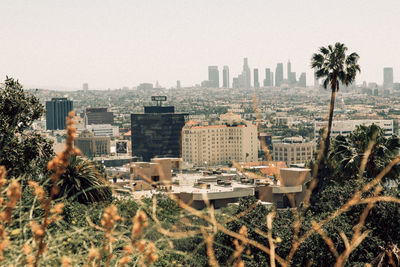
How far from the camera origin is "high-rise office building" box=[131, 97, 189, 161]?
5187 inches

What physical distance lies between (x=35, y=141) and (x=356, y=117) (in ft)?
582

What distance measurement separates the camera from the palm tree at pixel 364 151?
21594 mm

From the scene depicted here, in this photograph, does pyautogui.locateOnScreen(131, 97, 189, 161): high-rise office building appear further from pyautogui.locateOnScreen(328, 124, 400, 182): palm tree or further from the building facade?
pyautogui.locateOnScreen(328, 124, 400, 182): palm tree

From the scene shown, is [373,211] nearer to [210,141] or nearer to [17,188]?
[17,188]

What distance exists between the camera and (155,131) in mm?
135000

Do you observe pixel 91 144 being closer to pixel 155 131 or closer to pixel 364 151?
pixel 155 131

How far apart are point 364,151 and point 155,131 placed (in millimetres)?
114418

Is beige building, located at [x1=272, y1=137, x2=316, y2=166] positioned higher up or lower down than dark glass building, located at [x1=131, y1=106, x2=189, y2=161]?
lower down

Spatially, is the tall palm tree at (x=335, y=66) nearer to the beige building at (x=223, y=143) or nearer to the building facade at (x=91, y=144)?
the beige building at (x=223, y=143)

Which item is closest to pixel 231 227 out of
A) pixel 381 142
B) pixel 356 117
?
pixel 381 142

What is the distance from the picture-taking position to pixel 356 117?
187125 millimetres

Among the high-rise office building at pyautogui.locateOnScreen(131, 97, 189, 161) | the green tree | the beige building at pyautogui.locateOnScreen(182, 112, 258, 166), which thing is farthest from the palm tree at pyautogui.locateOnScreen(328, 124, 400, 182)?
the high-rise office building at pyautogui.locateOnScreen(131, 97, 189, 161)

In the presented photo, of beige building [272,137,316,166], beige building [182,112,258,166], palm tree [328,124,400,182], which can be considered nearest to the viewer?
palm tree [328,124,400,182]

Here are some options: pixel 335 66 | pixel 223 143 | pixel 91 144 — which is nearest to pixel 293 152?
pixel 223 143
